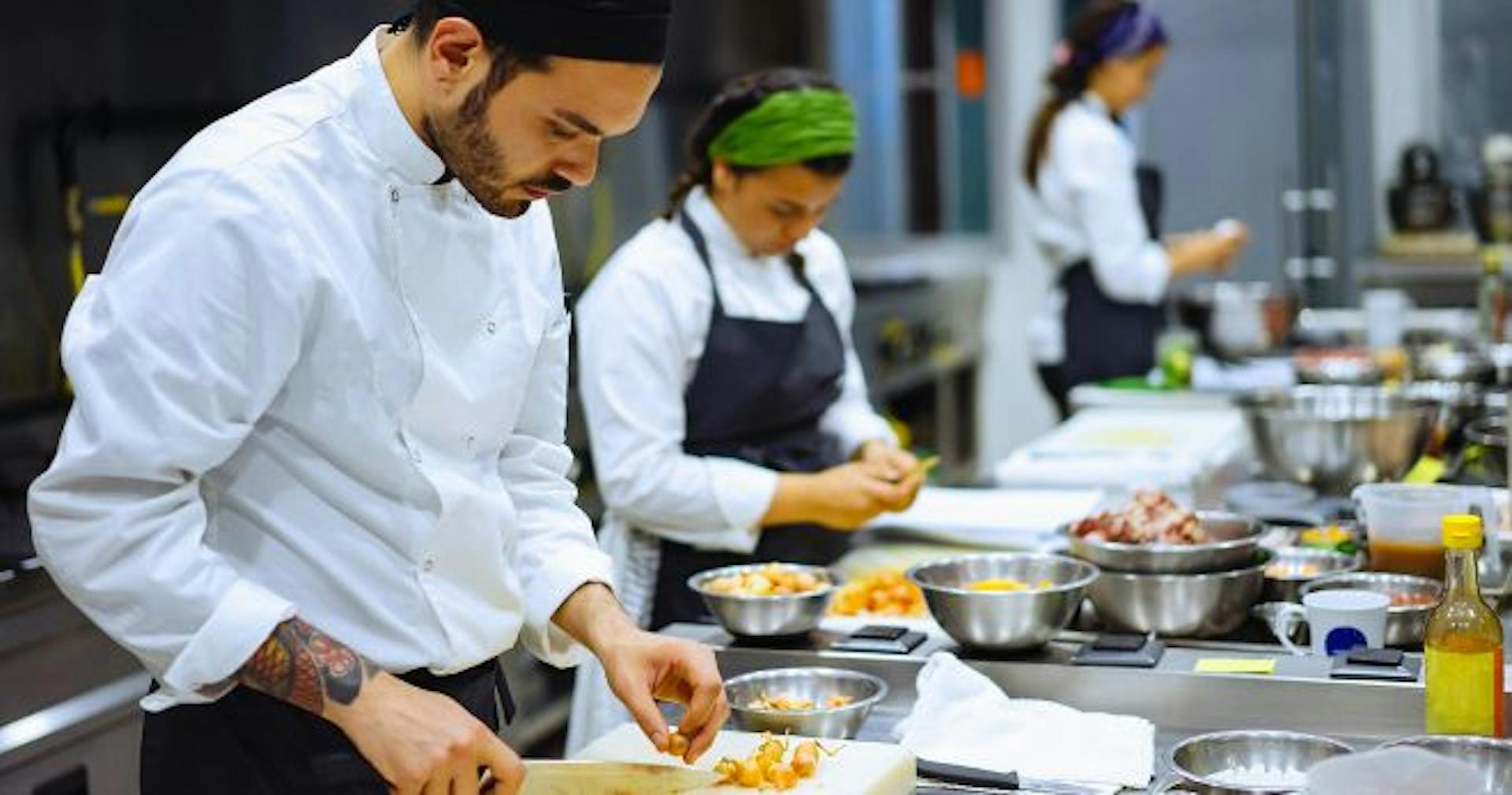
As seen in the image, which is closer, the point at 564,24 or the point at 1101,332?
the point at 564,24

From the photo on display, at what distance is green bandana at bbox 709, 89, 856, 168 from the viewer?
10.1ft

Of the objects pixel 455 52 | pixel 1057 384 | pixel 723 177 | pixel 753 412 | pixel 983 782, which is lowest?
pixel 1057 384

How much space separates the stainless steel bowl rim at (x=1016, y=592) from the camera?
2340 mm

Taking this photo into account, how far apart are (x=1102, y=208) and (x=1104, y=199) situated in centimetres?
2

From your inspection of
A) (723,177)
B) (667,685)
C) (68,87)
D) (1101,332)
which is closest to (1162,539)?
(667,685)

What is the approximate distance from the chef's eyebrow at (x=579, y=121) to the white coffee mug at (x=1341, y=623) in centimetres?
110

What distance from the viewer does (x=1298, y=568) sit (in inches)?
108

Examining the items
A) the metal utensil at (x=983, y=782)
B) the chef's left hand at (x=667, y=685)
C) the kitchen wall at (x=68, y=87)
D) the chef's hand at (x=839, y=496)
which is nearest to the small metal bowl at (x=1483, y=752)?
the metal utensil at (x=983, y=782)

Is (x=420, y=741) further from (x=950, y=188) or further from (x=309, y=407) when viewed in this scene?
(x=950, y=188)

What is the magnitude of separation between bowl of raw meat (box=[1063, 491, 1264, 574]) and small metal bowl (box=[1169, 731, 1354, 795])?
1.78 feet

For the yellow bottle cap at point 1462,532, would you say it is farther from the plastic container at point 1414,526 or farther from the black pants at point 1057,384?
the black pants at point 1057,384

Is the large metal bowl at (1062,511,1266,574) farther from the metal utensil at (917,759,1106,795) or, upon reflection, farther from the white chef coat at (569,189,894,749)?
the white chef coat at (569,189,894,749)

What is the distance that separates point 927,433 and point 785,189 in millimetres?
4802

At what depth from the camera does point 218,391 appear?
1.66 meters
